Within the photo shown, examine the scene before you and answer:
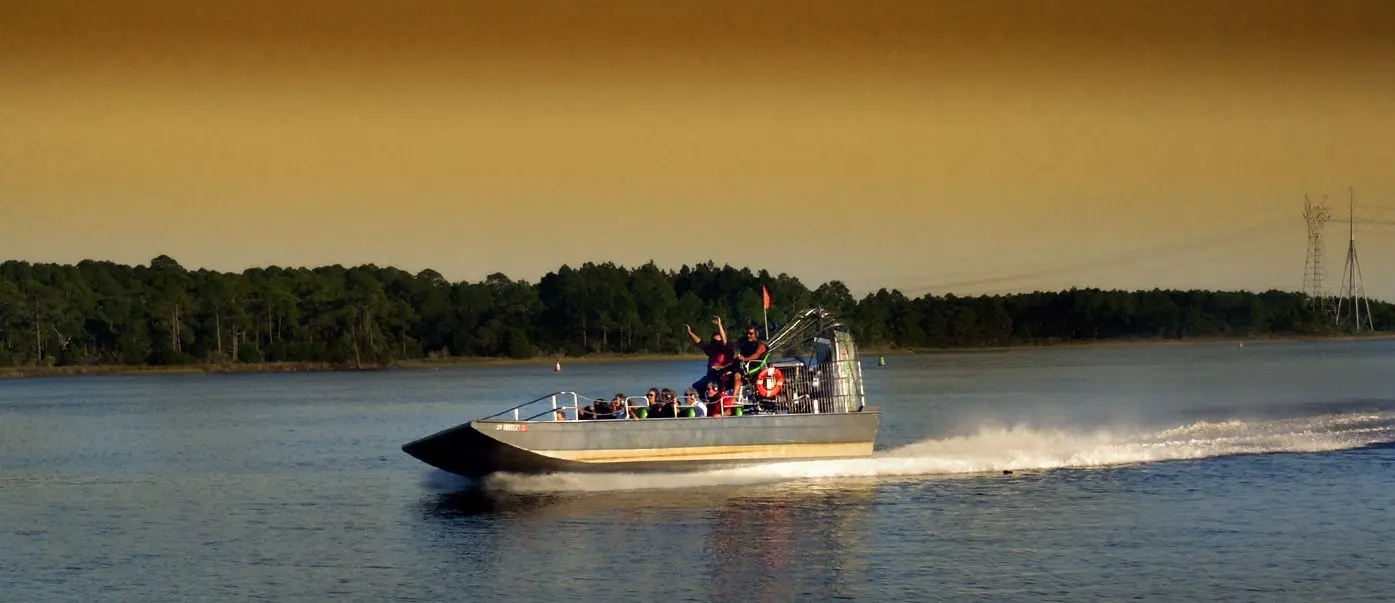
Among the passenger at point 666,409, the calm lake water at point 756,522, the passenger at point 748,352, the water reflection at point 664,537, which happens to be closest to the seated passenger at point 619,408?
the passenger at point 666,409

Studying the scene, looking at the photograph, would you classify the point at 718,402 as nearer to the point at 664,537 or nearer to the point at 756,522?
the point at 756,522

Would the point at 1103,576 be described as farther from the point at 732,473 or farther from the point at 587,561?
the point at 732,473

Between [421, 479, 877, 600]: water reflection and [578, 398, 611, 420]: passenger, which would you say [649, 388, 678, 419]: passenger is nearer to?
[578, 398, 611, 420]: passenger

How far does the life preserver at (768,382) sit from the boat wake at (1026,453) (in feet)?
4.83

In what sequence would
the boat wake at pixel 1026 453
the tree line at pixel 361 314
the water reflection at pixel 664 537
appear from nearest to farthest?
the water reflection at pixel 664 537
the boat wake at pixel 1026 453
the tree line at pixel 361 314

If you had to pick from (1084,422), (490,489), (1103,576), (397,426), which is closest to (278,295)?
(397,426)

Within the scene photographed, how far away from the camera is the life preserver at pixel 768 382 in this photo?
3384 centimetres

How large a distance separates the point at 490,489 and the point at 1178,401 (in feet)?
134

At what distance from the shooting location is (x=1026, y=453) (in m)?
38.2

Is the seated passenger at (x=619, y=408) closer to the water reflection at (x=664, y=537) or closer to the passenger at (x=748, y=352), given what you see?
the water reflection at (x=664, y=537)

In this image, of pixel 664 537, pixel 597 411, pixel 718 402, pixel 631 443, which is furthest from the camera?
pixel 597 411

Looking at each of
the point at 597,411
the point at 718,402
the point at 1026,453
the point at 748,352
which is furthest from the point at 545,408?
the point at 718,402

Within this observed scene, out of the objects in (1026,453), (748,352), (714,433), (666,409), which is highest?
(748,352)

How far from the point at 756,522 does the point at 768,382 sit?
4.80 meters
